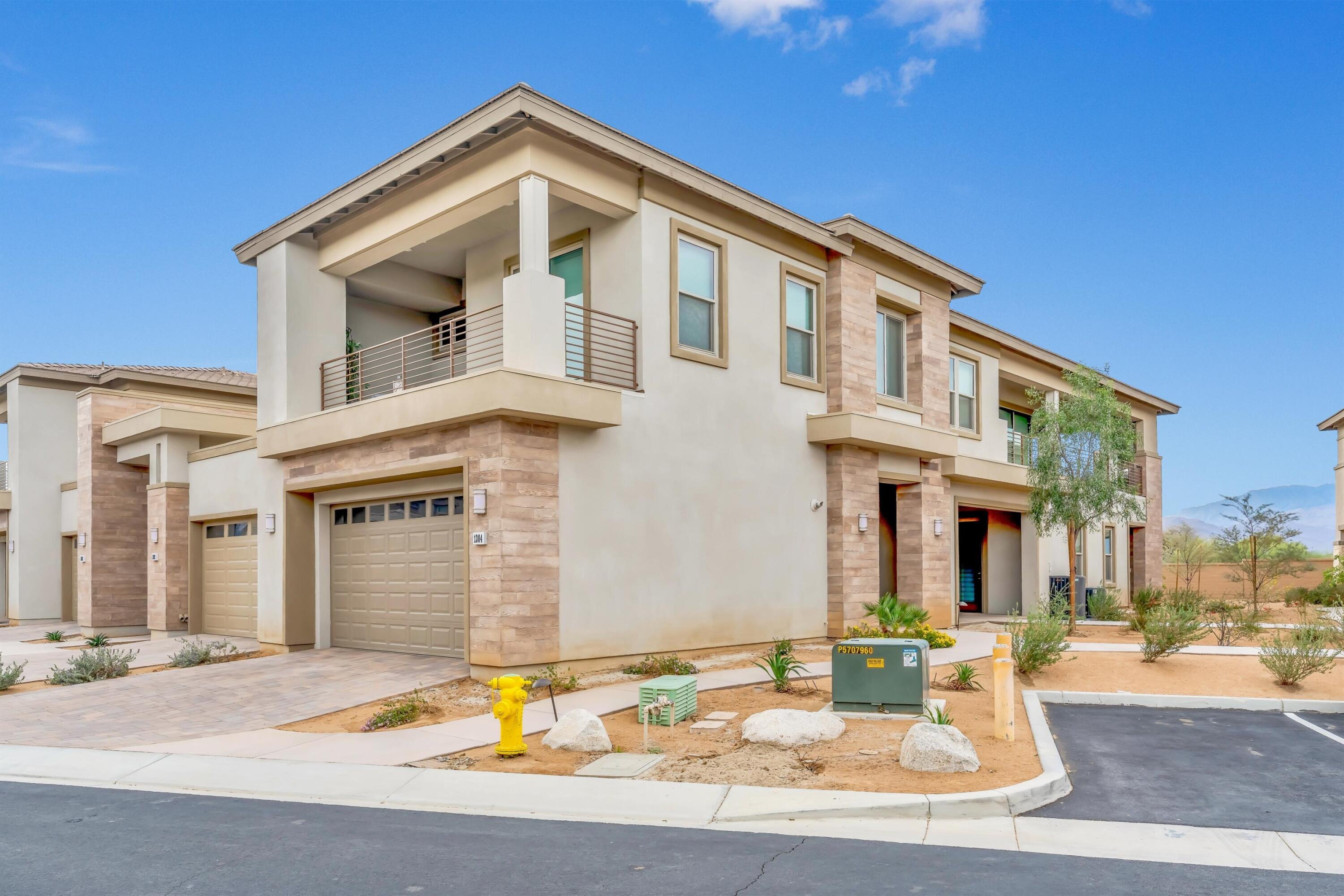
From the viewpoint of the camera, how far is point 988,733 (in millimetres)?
10492

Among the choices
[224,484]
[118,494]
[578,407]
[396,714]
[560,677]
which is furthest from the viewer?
[118,494]

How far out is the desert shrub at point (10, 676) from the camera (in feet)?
50.4

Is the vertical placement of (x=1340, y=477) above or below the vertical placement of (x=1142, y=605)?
above

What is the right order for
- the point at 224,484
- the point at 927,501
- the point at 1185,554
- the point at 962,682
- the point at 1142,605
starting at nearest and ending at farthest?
the point at 962,682, the point at 224,484, the point at 927,501, the point at 1142,605, the point at 1185,554

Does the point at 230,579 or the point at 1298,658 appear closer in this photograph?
the point at 1298,658

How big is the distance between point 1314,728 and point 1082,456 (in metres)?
11.0

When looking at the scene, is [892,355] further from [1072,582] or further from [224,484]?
[224,484]

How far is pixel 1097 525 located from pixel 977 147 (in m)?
29.9

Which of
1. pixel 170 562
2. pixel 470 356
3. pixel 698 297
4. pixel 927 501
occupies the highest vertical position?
pixel 698 297

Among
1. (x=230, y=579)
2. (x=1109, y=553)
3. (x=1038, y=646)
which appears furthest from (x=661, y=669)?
(x=1109, y=553)

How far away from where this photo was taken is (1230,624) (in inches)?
819

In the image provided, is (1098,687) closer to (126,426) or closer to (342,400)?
(342,400)

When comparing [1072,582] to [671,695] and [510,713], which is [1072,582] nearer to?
[671,695]

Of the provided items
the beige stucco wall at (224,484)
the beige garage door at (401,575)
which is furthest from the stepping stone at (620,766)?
A: the beige stucco wall at (224,484)
